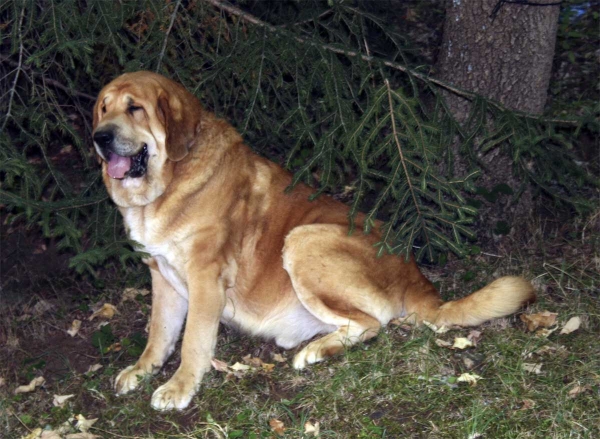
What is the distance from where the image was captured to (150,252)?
4.36 metres

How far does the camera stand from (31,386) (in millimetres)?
4656

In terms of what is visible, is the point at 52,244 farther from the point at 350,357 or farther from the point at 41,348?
the point at 350,357

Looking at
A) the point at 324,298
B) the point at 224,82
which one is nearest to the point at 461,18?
the point at 224,82

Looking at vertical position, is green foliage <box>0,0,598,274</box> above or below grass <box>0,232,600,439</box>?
above

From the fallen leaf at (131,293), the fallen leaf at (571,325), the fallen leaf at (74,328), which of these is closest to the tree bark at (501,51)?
the fallen leaf at (571,325)

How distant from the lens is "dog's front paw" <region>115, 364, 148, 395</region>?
4461mm

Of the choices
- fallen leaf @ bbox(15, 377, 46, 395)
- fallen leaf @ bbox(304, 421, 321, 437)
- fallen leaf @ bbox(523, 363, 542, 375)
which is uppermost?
fallen leaf @ bbox(523, 363, 542, 375)

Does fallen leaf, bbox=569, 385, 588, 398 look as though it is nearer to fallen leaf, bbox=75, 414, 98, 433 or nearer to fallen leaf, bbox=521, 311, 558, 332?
fallen leaf, bbox=521, 311, 558, 332

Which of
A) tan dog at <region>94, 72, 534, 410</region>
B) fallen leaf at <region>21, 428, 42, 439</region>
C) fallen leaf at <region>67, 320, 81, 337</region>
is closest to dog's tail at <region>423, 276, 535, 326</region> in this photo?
tan dog at <region>94, 72, 534, 410</region>

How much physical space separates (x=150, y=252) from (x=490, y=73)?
8.35 feet

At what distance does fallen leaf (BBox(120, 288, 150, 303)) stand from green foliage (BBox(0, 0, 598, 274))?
1.20 feet

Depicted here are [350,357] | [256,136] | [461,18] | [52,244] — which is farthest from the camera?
[52,244]

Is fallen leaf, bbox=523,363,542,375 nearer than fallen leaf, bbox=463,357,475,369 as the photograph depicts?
Yes

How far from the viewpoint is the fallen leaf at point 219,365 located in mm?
4348
